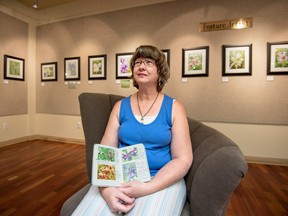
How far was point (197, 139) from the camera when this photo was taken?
46.7 inches

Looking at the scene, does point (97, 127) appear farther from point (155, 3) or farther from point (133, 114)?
point (155, 3)

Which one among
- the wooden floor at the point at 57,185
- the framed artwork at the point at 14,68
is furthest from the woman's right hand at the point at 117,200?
the framed artwork at the point at 14,68

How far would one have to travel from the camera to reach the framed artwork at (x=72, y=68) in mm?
4242

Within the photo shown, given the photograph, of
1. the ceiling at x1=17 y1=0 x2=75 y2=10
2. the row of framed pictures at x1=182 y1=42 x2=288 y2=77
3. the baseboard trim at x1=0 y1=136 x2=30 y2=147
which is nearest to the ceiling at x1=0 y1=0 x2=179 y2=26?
the ceiling at x1=17 y1=0 x2=75 y2=10

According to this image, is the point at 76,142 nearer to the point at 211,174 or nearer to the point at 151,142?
the point at 151,142

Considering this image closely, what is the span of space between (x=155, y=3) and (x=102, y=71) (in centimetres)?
171

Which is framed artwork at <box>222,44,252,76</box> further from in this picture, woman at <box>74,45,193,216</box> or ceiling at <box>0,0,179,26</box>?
woman at <box>74,45,193,216</box>

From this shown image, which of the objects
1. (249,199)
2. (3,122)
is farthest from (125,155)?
(3,122)

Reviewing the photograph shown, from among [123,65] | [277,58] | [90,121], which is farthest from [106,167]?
[277,58]

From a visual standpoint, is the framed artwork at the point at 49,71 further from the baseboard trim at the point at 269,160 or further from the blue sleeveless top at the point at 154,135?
the baseboard trim at the point at 269,160

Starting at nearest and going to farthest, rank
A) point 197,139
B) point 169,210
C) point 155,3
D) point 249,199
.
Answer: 1. point 169,210
2. point 197,139
3. point 249,199
4. point 155,3

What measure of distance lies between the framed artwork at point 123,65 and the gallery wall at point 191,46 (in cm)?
11

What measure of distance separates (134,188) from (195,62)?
292cm

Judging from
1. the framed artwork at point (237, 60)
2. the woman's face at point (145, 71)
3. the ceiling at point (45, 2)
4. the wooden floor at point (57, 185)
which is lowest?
the wooden floor at point (57, 185)
